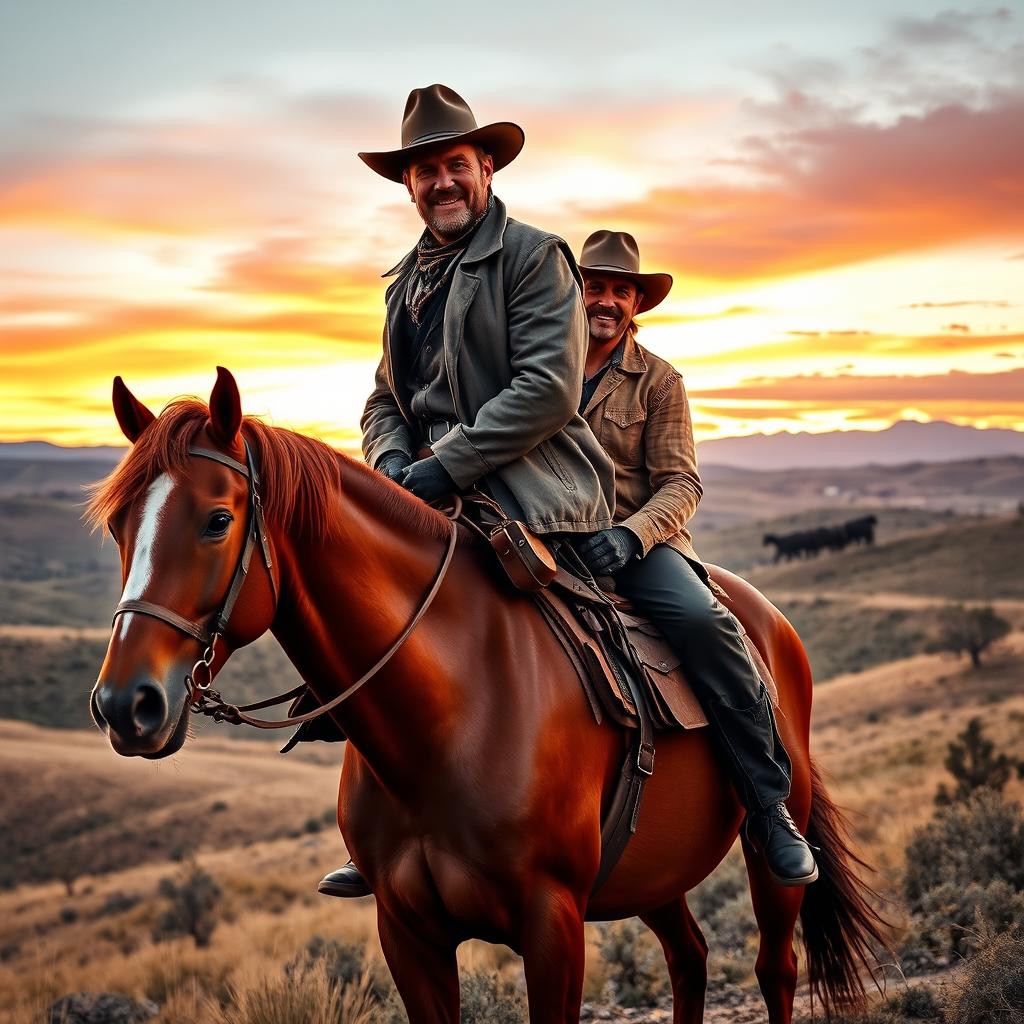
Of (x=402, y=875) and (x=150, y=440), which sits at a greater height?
(x=150, y=440)

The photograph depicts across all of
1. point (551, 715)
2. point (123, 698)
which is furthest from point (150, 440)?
point (551, 715)

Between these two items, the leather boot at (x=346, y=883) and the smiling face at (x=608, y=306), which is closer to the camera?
the leather boot at (x=346, y=883)

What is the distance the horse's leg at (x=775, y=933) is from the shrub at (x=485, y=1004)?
1895 millimetres

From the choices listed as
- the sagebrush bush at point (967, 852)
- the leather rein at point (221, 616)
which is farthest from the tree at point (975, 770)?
the leather rein at point (221, 616)

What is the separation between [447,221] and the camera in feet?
14.1

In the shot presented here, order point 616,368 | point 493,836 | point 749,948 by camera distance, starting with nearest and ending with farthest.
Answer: point 493,836 → point 616,368 → point 749,948

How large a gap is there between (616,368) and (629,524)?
0.94 meters

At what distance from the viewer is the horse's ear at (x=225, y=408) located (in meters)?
3.08

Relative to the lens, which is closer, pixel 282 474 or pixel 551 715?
pixel 282 474

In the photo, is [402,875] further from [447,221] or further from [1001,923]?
[1001,923]

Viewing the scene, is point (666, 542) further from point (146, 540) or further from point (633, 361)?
point (146, 540)

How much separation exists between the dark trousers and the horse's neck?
1164 mm

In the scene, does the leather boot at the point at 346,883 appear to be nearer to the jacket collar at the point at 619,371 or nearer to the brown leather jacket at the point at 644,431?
the brown leather jacket at the point at 644,431

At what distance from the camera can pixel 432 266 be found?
4.41 meters
